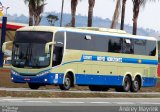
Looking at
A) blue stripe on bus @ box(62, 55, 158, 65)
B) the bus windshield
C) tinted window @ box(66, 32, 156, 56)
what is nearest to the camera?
A: the bus windshield

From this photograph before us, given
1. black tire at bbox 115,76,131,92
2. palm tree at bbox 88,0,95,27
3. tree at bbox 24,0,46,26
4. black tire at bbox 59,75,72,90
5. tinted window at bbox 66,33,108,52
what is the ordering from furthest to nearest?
tree at bbox 24,0,46,26 → palm tree at bbox 88,0,95,27 → black tire at bbox 115,76,131,92 → tinted window at bbox 66,33,108,52 → black tire at bbox 59,75,72,90

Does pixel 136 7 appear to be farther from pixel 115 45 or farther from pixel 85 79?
pixel 85 79

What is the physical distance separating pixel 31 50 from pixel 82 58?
11.1 feet

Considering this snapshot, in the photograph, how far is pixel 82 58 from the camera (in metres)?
37.0

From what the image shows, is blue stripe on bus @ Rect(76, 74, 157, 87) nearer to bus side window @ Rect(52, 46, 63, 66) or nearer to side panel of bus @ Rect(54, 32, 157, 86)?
side panel of bus @ Rect(54, 32, 157, 86)

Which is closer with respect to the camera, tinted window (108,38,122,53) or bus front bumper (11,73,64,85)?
bus front bumper (11,73,64,85)

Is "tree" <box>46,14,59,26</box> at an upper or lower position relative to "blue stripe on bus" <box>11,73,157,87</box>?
upper

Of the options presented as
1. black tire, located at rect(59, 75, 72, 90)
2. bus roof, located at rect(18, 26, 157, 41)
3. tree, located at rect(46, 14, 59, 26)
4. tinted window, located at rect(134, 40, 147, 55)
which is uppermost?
tree, located at rect(46, 14, 59, 26)

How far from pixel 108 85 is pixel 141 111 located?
21.7 m

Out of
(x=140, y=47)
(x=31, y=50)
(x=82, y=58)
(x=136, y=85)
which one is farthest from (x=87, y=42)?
(x=136, y=85)

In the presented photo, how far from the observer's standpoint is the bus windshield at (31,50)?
34.9 m

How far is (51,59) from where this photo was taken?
115 feet

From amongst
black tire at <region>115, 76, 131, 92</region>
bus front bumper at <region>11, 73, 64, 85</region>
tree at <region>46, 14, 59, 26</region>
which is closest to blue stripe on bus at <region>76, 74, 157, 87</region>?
black tire at <region>115, 76, 131, 92</region>

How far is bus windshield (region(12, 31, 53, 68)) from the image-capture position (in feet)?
114
